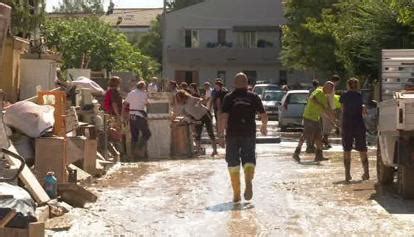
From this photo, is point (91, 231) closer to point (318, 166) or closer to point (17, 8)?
point (318, 166)

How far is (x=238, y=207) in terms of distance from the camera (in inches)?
420

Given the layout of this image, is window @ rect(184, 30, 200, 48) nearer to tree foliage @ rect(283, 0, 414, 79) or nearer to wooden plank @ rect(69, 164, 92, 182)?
tree foliage @ rect(283, 0, 414, 79)

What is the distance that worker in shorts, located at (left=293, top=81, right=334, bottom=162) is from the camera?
1689 centimetres

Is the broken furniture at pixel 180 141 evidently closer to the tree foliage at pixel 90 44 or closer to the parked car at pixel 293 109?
the parked car at pixel 293 109

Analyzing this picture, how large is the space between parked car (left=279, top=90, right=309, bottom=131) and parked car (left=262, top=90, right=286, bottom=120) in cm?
1010

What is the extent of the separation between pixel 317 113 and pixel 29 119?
742 cm

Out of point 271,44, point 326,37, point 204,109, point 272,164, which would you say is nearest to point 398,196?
point 272,164

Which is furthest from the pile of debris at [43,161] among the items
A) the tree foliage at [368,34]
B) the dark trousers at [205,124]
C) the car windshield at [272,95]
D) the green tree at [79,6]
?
the green tree at [79,6]

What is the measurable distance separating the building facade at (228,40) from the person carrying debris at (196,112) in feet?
150

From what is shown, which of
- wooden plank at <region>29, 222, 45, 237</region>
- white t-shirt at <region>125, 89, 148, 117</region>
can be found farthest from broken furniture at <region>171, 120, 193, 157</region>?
wooden plank at <region>29, 222, 45, 237</region>

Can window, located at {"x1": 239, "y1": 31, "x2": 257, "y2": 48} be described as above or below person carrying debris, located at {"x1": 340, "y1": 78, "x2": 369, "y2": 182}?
above

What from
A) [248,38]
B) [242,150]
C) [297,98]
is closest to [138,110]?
[242,150]

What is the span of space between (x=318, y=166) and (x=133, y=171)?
353 centimetres

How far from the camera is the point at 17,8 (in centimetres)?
1764
